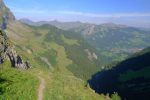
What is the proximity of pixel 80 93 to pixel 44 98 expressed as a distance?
2806 centimetres

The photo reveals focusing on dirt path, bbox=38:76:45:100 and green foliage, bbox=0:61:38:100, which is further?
dirt path, bbox=38:76:45:100

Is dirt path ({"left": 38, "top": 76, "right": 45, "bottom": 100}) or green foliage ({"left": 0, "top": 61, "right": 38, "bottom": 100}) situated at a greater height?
green foliage ({"left": 0, "top": 61, "right": 38, "bottom": 100})

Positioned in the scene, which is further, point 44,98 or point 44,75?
point 44,75

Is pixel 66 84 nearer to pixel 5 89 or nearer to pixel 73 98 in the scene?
pixel 73 98

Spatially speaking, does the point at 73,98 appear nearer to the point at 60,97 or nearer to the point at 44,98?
the point at 60,97

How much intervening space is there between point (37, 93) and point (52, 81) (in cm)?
2641

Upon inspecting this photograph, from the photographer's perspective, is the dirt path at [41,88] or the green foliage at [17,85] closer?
the green foliage at [17,85]

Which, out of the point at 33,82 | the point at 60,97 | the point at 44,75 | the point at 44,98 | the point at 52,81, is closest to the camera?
the point at 44,98

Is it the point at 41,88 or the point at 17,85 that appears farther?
the point at 41,88

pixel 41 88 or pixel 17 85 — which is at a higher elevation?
pixel 17 85

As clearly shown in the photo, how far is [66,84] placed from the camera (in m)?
172

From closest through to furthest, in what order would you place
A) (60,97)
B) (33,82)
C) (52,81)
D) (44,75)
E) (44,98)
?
1. (44,98)
2. (60,97)
3. (33,82)
4. (52,81)
5. (44,75)

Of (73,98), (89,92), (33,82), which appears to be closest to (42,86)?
(33,82)

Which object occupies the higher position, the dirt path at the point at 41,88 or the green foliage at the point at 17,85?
the green foliage at the point at 17,85
